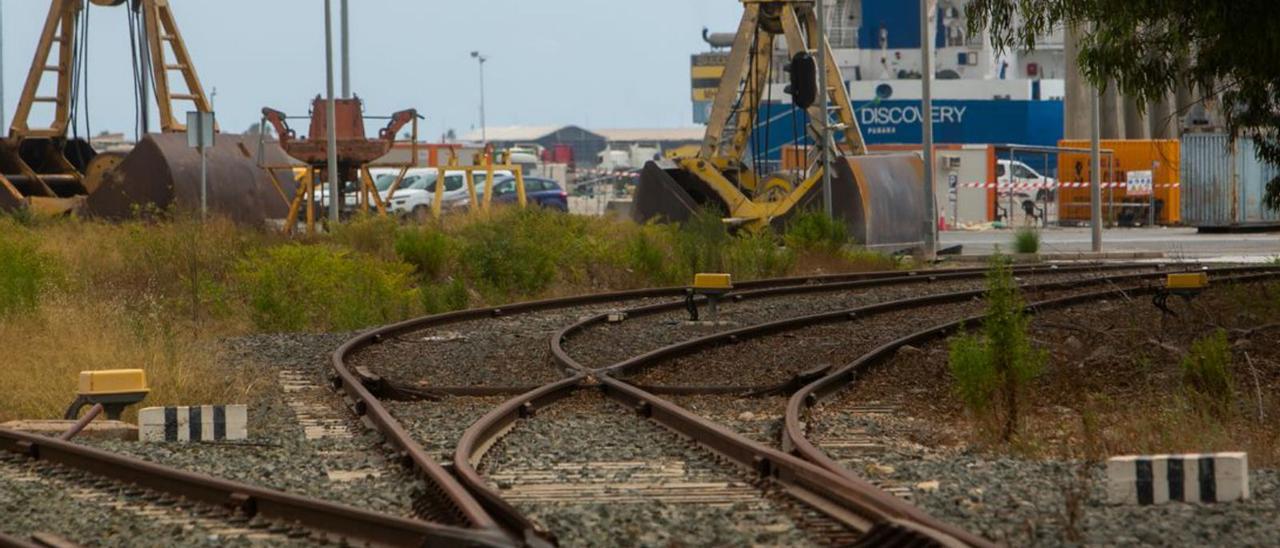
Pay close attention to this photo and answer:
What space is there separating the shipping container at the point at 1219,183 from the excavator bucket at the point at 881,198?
52.3 feet

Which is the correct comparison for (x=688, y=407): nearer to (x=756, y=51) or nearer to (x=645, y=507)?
(x=645, y=507)

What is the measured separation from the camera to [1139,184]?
5456cm

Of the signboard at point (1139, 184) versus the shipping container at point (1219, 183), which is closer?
the shipping container at point (1219, 183)

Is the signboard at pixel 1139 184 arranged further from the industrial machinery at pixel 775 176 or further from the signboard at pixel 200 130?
the signboard at pixel 200 130

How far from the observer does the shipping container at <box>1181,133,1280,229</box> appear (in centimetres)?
5119

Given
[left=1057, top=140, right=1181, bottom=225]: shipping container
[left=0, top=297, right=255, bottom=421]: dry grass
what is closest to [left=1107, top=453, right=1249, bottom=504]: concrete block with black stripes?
[left=0, top=297, right=255, bottom=421]: dry grass

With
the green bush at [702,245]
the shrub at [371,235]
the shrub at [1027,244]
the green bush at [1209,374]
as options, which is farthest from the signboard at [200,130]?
the green bush at [1209,374]

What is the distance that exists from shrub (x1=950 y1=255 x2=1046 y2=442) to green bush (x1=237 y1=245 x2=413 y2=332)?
1005 centimetres

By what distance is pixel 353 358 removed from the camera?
1708 cm

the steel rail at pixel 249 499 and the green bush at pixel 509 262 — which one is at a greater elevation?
the green bush at pixel 509 262

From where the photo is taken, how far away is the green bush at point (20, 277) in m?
19.7

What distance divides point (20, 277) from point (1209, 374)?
12.3 m

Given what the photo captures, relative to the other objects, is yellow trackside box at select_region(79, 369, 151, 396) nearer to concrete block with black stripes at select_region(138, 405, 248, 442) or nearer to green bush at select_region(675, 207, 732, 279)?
concrete block with black stripes at select_region(138, 405, 248, 442)

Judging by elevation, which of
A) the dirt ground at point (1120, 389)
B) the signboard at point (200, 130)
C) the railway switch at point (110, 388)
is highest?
the signboard at point (200, 130)
